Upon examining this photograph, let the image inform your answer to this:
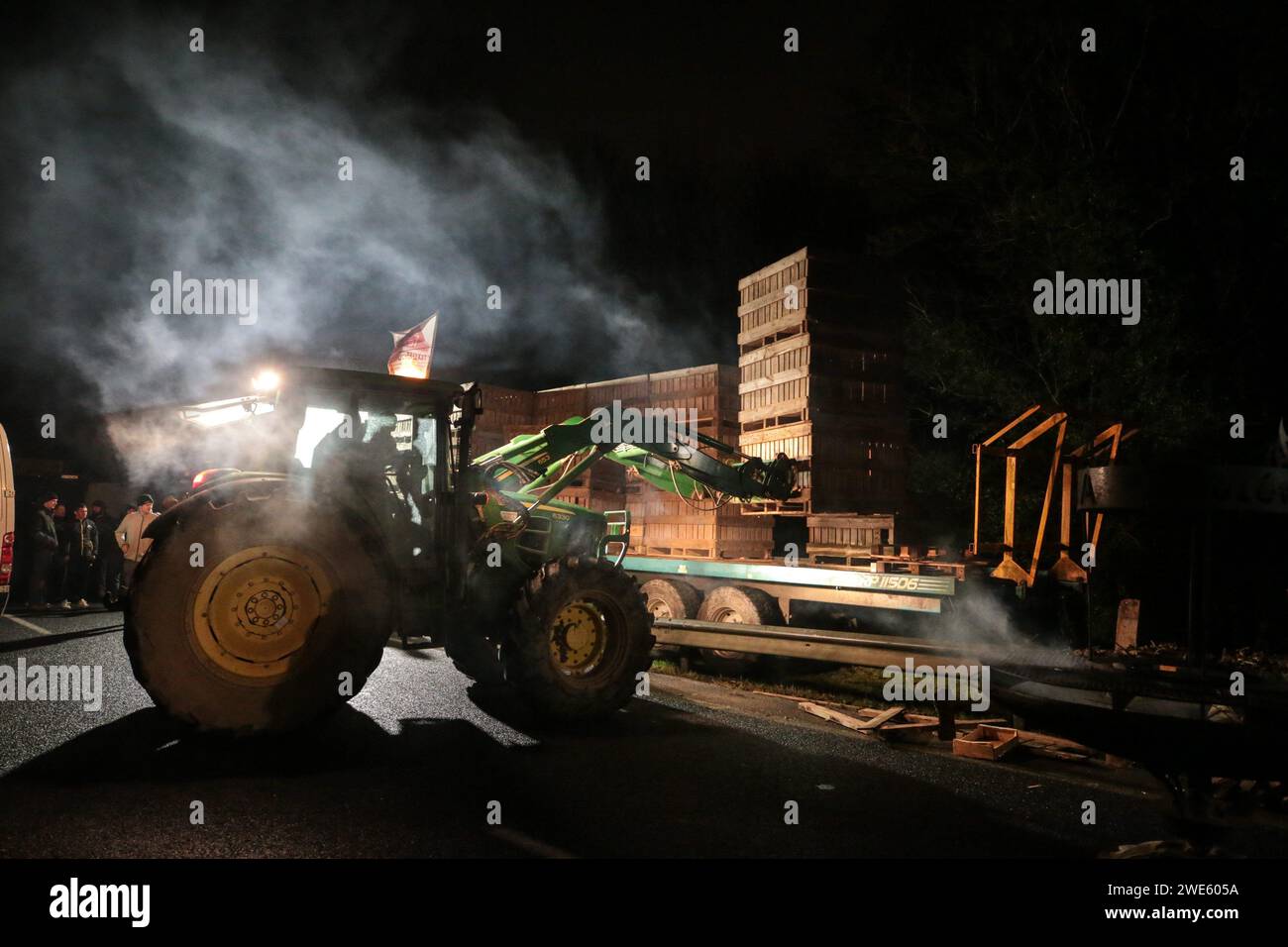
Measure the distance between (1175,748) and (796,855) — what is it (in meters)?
1.71

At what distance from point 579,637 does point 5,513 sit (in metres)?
6.52

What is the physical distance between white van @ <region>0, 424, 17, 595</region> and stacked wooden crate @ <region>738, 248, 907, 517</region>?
878cm

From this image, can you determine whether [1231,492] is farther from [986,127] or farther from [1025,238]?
[986,127]

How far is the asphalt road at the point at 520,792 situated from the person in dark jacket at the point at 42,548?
7477 millimetres

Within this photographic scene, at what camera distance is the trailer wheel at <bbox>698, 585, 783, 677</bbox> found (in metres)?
9.48

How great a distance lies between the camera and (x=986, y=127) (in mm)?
14469

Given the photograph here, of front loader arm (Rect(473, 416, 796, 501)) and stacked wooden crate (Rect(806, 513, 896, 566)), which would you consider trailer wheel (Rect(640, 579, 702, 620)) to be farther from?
stacked wooden crate (Rect(806, 513, 896, 566))

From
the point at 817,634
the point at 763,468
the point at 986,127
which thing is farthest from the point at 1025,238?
the point at 817,634

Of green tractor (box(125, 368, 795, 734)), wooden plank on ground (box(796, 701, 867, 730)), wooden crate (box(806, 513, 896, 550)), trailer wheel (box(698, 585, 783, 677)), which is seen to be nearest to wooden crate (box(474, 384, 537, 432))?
wooden crate (box(806, 513, 896, 550))

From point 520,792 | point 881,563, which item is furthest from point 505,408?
point 520,792

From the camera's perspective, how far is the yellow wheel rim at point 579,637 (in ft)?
21.3

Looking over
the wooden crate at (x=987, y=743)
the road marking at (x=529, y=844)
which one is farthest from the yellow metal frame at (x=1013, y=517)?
the road marking at (x=529, y=844)

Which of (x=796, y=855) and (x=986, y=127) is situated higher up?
(x=986, y=127)

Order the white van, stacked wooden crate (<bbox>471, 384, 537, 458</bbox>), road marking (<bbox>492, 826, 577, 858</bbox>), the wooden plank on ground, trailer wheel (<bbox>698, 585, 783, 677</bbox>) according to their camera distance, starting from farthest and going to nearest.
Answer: stacked wooden crate (<bbox>471, 384, 537, 458</bbox>) → trailer wheel (<bbox>698, 585, 783, 677</bbox>) → the white van → the wooden plank on ground → road marking (<bbox>492, 826, 577, 858</bbox>)
